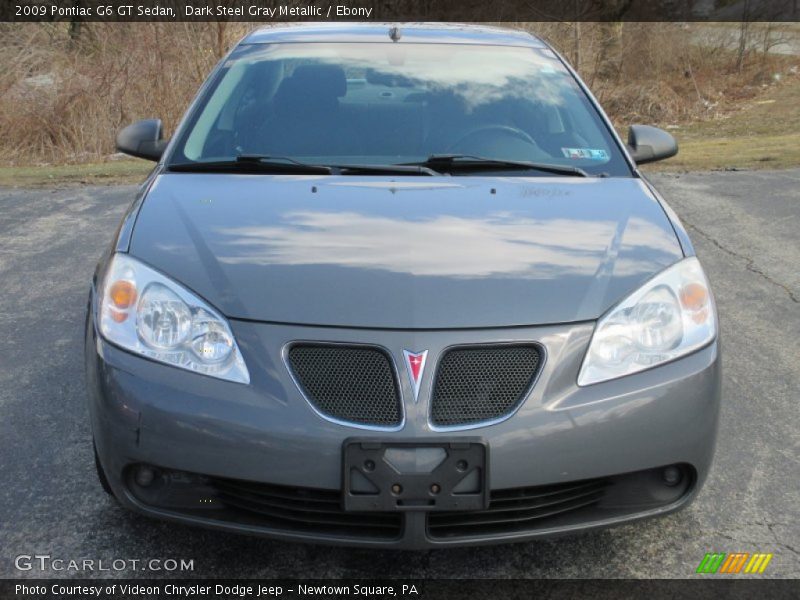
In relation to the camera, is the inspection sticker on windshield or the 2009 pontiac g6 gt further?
the inspection sticker on windshield

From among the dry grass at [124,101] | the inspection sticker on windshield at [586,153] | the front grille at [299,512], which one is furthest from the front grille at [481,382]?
the dry grass at [124,101]

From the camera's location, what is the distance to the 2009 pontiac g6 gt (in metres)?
2.53

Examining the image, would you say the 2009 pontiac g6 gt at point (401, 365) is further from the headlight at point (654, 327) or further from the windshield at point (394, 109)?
the windshield at point (394, 109)

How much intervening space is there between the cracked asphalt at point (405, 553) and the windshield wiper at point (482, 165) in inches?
46.2

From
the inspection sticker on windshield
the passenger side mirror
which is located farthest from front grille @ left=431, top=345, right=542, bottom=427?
the passenger side mirror

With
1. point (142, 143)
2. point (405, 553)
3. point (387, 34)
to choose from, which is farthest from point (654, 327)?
point (142, 143)

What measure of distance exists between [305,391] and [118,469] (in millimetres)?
575

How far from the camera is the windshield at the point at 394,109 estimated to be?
3.88 metres

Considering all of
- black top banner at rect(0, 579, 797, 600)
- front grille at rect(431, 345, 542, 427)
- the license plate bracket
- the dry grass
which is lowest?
the dry grass

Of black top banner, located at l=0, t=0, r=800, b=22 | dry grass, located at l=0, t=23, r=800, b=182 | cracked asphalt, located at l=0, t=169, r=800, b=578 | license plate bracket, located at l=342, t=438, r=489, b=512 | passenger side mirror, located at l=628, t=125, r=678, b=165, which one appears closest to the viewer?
license plate bracket, located at l=342, t=438, r=489, b=512

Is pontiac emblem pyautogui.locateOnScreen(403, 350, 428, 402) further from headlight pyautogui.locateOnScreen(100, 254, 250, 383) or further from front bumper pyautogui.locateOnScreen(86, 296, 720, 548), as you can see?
headlight pyautogui.locateOnScreen(100, 254, 250, 383)

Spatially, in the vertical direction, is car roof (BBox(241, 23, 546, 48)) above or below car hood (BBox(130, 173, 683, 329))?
above

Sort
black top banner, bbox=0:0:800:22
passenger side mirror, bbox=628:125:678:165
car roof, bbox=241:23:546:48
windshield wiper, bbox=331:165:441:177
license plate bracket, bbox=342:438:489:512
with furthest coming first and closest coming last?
black top banner, bbox=0:0:800:22, car roof, bbox=241:23:546:48, passenger side mirror, bbox=628:125:678:165, windshield wiper, bbox=331:165:441:177, license plate bracket, bbox=342:438:489:512

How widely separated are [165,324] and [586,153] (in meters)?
1.88
